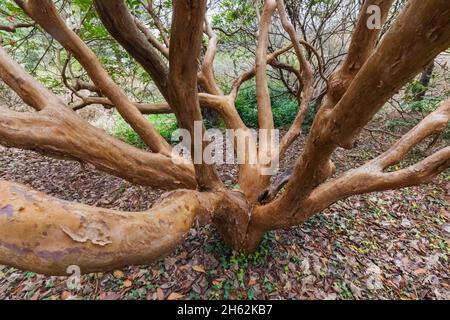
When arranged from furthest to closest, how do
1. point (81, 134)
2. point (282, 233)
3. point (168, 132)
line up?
point (168, 132) → point (282, 233) → point (81, 134)

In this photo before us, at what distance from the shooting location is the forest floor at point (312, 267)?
213 cm

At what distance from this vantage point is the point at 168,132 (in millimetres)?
5496

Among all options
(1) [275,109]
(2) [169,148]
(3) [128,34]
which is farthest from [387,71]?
(1) [275,109]

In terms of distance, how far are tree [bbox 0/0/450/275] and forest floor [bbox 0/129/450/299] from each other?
1.05ft

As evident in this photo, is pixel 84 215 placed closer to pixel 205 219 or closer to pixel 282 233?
pixel 205 219

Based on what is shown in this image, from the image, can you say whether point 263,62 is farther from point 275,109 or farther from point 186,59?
point 275,109

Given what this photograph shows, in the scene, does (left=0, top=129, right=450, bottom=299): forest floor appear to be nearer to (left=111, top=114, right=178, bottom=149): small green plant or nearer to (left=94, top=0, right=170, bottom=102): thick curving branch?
(left=94, top=0, right=170, bottom=102): thick curving branch

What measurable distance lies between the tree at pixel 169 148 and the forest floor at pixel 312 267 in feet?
1.05

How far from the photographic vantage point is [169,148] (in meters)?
2.10

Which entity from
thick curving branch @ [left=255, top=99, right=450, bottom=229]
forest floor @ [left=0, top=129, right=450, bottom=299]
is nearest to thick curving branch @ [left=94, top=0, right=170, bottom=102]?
thick curving branch @ [left=255, top=99, right=450, bottom=229]

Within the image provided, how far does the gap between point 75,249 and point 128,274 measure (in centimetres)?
178

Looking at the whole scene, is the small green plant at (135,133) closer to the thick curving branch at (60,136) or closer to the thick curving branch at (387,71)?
the thick curving branch at (60,136)

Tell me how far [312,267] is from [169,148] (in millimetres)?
1734
